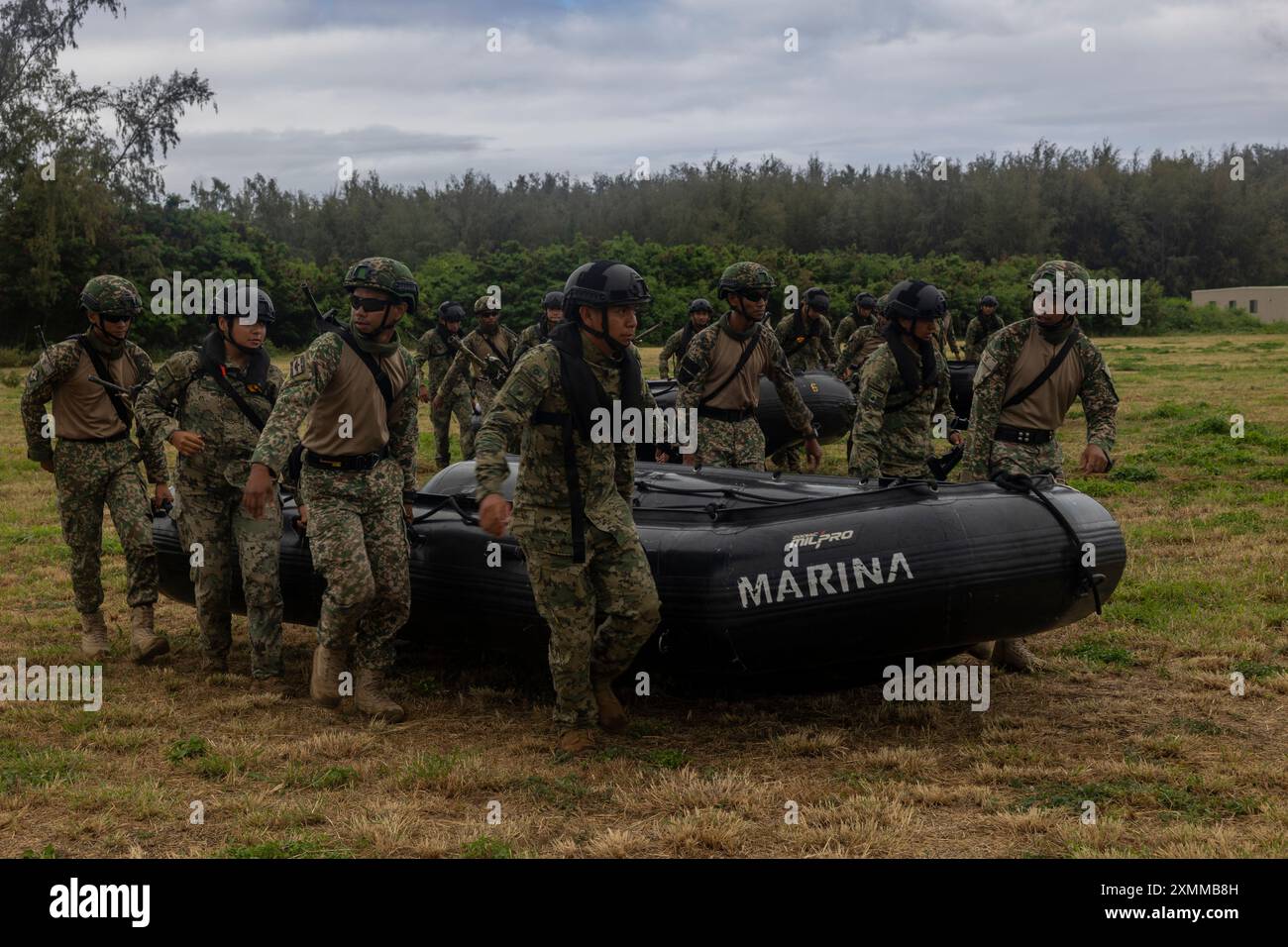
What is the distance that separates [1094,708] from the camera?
601 centimetres

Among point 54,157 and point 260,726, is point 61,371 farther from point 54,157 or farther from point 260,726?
point 54,157

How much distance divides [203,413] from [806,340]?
7824mm

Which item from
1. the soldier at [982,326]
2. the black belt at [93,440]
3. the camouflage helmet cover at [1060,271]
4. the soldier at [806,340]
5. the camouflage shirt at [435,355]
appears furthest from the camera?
the soldier at [982,326]

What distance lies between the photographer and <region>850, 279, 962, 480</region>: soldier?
705 centimetres

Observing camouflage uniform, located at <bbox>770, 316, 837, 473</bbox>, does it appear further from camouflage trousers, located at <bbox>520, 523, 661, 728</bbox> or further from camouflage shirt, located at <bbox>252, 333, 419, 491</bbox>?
camouflage trousers, located at <bbox>520, 523, 661, 728</bbox>

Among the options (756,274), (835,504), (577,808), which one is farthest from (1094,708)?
(756,274)

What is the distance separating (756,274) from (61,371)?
3.93 metres

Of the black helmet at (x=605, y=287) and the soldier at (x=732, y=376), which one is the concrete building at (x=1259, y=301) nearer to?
the soldier at (x=732, y=376)

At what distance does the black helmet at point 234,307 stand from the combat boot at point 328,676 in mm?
1725

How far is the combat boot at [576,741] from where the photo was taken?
5590 millimetres

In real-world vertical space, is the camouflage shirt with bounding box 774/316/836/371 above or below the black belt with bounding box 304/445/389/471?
above

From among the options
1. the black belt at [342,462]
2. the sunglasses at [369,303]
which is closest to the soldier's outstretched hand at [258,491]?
the black belt at [342,462]

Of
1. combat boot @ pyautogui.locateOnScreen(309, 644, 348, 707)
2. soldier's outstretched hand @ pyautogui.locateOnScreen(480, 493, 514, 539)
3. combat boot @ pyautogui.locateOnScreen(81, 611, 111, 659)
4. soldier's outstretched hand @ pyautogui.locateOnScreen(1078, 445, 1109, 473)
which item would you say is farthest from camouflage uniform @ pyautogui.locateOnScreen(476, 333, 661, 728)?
combat boot @ pyautogui.locateOnScreen(81, 611, 111, 659)

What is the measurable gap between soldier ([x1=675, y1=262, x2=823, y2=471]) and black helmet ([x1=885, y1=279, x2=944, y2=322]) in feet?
3.43
